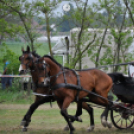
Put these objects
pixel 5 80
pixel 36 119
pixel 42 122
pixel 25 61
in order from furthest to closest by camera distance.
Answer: pixel 5 80 < pixel 36 119 < pixel 42 122 < pixel 25 61

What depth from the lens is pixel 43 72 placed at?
29.5 ft

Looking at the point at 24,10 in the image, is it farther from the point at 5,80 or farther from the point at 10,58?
the point at 5,80

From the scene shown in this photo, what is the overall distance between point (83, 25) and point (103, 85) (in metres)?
6.36

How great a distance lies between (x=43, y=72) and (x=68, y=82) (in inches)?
25.2

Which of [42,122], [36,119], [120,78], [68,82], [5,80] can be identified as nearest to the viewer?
[68,82]

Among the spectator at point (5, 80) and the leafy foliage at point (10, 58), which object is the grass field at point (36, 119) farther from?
the leafy foliage at point (10, 58)

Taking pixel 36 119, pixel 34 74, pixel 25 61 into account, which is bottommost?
pixel 36 119

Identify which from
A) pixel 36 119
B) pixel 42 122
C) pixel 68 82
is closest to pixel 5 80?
pixel 36 119

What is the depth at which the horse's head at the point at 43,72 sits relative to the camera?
8938 mm

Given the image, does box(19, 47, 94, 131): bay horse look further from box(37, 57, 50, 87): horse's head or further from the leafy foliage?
the leafy foliage

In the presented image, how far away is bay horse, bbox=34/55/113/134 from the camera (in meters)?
8.92

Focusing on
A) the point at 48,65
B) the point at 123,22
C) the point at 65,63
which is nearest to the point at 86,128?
the point at 48,65

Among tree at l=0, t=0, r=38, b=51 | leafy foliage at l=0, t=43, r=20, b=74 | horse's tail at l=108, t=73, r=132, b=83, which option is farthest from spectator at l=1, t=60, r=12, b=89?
horse's tail at l=108, t=73, r=132, b=83

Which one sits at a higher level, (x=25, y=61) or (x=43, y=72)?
(x=25, y=61)
